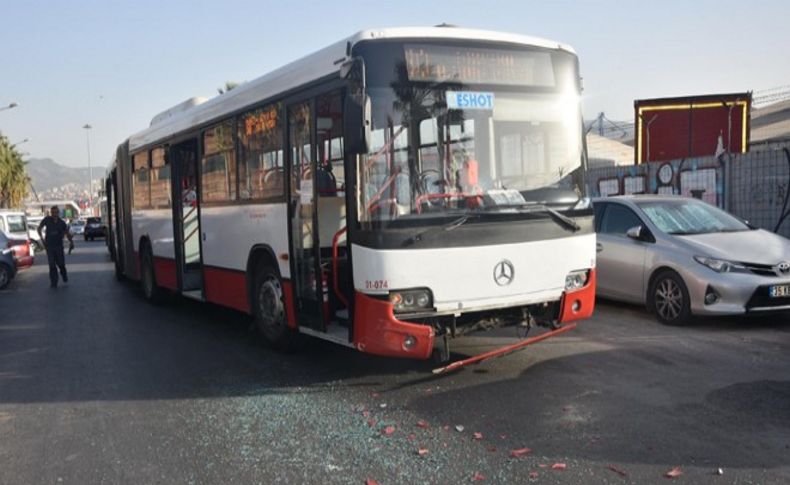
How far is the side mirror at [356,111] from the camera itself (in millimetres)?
5422

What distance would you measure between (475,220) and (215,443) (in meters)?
2.66

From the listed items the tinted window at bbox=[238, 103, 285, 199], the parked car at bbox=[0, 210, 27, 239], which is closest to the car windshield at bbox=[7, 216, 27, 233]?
the parked car at bbox=[0, 210, 27, 239]

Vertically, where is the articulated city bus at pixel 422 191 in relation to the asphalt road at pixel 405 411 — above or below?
above

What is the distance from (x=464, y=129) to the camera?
594 cm

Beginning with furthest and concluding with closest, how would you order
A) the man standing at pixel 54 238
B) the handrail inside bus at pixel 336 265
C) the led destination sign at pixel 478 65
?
the man standing at pixel 54 238 → the handrail inside bus at pixel 336 265 → the led destination sign at pixel 478 65

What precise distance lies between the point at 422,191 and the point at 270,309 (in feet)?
9.31

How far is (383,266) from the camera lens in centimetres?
558

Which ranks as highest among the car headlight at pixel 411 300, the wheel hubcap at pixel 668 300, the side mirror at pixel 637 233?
the side mirror at pixel 637 233

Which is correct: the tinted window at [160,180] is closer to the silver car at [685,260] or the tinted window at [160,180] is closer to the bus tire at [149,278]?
the bus tire at [149,278]

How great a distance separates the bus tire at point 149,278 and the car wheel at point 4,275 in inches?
228

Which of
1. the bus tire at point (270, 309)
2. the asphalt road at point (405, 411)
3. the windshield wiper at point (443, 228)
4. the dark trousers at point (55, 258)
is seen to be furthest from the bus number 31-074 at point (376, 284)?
the dark trousers at point (55, 258)

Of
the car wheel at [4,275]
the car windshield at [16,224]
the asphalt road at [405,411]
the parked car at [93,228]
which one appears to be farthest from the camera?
the parked car at [93,228]

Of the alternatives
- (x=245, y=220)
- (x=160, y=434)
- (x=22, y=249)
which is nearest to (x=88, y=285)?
(x=22, y=249)

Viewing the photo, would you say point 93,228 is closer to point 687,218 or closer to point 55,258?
point 55,258
